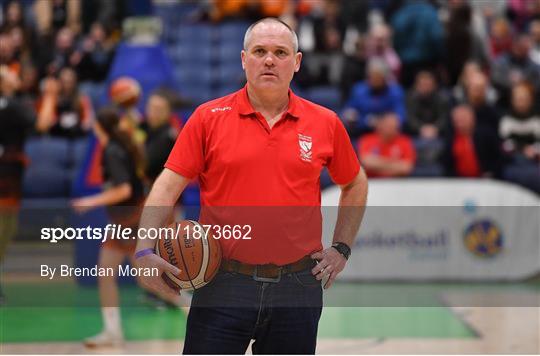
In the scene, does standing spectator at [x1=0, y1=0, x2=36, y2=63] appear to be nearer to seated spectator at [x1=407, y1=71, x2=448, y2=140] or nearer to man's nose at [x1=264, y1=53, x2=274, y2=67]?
seated spectator at [x1=407, y1=71, x2=448, y2=140]

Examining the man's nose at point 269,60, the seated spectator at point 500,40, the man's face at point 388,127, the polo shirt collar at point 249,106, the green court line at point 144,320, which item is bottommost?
the green court line at point 144,320

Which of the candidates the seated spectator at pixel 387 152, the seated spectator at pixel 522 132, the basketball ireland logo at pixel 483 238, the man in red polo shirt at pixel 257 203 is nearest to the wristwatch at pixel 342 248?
the man in red polo shirt at pixel 257 203

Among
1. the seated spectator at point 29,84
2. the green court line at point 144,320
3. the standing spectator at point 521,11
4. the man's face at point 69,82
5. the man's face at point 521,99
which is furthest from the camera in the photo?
the standing spectator at point 521,11

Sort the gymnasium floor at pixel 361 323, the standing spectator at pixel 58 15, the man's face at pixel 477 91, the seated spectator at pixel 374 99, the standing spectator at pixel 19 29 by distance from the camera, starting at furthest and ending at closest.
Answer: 1. the standing spectator at pixel 58 15
2. the standing spectator at pixel 19 29
3. the seated spectator at pixel 374 99
4. the man's face at pixel 477 91
5. the gymnasium floor at pixel 361 323

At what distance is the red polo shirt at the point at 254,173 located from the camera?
421cm

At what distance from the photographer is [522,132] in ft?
42.4

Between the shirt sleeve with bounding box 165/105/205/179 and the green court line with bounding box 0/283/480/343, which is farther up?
the shirt sleeve with bounding box 165/105/205/179

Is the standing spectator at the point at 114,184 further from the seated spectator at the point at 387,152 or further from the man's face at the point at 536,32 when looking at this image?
the man's face at the point at 536,32

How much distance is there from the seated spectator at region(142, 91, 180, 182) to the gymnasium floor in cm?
123

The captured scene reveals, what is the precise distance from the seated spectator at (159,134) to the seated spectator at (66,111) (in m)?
4.64

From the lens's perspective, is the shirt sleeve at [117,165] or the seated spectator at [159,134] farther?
the seated spectator at [159,134]

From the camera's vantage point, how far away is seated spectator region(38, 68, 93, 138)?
46.0ft

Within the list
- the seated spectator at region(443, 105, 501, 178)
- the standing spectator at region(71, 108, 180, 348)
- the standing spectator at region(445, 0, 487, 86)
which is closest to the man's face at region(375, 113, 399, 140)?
the seated spectator at region(443, 105, 501, 178)

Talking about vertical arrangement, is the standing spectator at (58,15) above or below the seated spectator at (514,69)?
above
